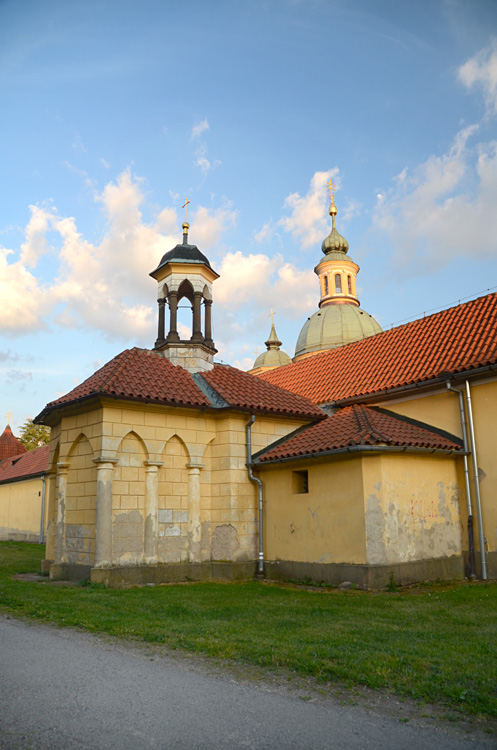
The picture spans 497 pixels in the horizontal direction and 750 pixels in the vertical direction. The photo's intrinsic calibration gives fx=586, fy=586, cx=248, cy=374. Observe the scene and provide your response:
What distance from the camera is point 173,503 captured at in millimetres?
14266

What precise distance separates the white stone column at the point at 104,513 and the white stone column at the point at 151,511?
3.02 feet

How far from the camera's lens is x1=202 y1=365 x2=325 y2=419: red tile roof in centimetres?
1530

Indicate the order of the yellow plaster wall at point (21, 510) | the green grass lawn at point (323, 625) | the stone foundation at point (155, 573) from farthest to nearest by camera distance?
the yellow plaster wall at point (21, 510) → the stone foundation at point (155, 573) → the green grass lawn at point (323, 625)

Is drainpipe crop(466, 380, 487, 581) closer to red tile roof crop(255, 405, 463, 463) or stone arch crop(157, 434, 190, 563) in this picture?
red tile roof crop(255, 405, 463, 463)

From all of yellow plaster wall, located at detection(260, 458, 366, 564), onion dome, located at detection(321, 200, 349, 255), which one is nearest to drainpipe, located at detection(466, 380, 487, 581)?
yellow plaster wall, located at detection(260, 458, 366, 564)

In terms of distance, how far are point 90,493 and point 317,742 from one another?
34.6 ft

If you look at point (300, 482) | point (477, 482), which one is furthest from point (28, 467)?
point (477, 482)

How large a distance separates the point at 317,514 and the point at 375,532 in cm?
170

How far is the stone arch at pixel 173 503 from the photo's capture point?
45.6 feet

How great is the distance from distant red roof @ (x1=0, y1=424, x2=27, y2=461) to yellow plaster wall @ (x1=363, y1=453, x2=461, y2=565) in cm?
4288

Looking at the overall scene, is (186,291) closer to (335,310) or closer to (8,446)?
(335,310)

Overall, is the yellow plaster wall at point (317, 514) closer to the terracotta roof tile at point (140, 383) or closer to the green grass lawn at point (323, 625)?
the green grass lawn at point (323, 625)

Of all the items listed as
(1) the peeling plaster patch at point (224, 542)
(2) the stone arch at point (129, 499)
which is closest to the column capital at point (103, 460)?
(2) the stone arch at point (129, 499)

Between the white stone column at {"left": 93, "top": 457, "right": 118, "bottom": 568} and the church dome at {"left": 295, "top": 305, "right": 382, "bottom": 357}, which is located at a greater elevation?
the church dome at {"left": 295, "top": 305, "right": 382, "bottom": 357}
